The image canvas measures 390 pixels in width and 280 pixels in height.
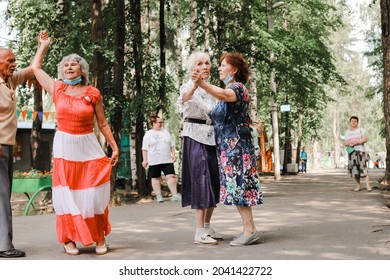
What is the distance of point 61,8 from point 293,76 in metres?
9.77

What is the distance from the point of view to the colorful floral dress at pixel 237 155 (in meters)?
7.05

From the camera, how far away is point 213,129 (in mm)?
7551

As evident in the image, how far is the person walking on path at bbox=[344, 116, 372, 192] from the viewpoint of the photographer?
16031 millimetres

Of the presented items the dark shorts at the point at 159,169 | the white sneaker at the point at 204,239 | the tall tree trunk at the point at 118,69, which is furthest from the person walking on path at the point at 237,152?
the tall tree trunk at the point at 118,69

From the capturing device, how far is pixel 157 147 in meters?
14.9

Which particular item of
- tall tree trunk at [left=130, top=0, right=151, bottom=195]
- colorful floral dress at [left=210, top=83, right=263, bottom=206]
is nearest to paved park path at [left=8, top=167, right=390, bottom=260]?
colorful floral dress at [left=210, top=83, right=263, bottom=206]

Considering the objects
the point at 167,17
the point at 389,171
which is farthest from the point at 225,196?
the point at 167,17

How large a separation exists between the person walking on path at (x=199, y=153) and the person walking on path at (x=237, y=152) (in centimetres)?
28

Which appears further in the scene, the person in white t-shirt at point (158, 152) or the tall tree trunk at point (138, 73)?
the tall tree trunk at point (138, 73)

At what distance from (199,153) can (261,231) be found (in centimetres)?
159

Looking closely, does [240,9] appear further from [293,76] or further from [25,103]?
[25,103]

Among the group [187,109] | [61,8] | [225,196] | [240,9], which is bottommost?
[225,196]

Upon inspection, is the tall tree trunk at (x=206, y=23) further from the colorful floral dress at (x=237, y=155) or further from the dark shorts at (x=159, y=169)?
the colorful floral dress at (x=237, y=155)
